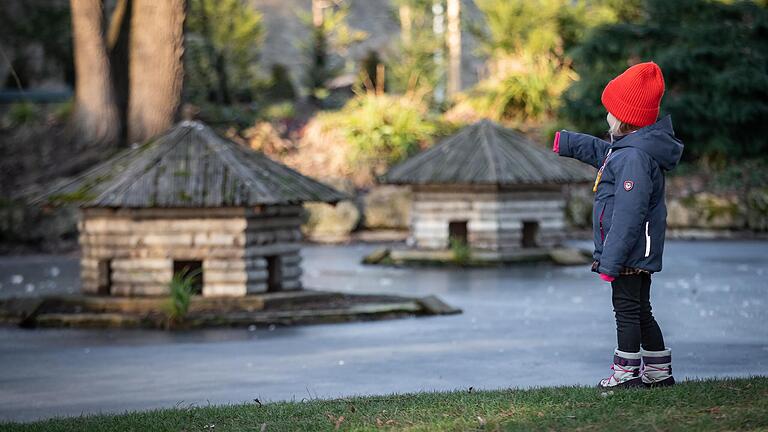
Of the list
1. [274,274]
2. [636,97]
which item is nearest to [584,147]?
[636,97]

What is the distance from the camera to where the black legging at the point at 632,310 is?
23.4ft

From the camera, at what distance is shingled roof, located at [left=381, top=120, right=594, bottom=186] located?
1900 cm

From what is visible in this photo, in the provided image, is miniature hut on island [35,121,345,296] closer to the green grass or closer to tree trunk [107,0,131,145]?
the green grass

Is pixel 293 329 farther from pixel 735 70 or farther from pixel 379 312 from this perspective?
pixel 735 70

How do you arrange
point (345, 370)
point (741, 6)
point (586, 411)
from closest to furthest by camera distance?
point (586, 411) → point (345, 370) → point (741, 6)

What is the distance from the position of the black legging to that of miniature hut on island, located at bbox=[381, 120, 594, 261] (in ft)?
37.9

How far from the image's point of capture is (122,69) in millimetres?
25594

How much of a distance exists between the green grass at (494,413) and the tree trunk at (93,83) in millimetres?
18475

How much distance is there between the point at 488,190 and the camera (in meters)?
19.4

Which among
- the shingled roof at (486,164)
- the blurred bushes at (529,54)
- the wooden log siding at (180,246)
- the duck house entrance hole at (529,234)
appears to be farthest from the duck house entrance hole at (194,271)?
the blurred bushes at (529,54)

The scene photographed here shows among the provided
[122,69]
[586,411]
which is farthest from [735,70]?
[586,411]

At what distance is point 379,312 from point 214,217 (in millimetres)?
2199

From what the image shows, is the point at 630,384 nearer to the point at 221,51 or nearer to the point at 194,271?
the point at 194,271

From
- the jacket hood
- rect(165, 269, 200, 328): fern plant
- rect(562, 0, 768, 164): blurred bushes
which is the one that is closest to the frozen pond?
rect(165, 269, 200, 328): fern plant
